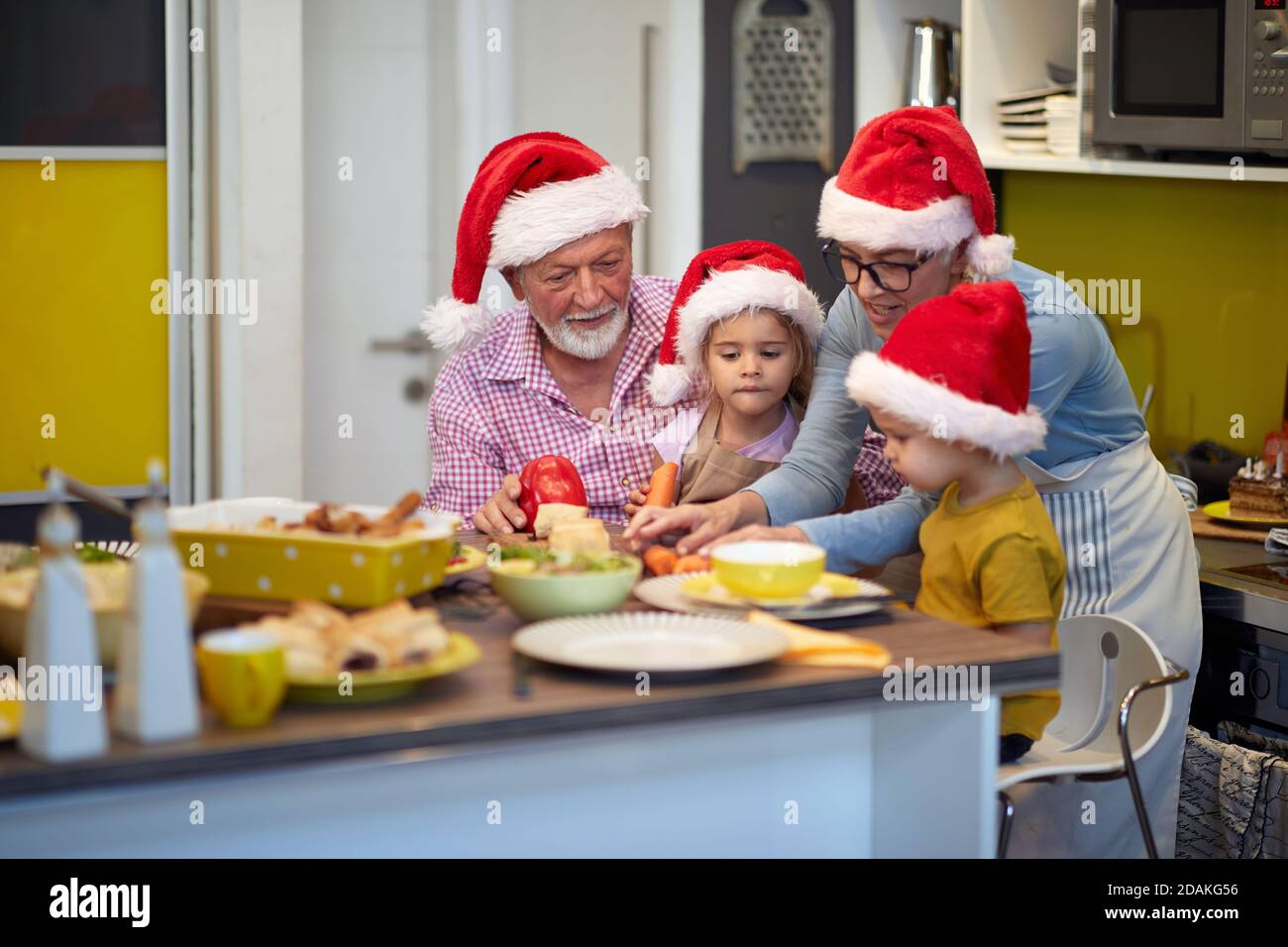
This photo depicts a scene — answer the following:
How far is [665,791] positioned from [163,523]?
58 centimetres

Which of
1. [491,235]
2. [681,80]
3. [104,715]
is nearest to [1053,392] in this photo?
[491,235]

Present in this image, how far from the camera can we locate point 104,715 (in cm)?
125

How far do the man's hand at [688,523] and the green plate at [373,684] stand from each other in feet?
2.08

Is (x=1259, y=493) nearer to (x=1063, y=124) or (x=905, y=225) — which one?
(x=1063, y=124)

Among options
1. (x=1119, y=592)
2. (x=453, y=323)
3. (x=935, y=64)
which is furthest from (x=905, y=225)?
(x=935, y=64)

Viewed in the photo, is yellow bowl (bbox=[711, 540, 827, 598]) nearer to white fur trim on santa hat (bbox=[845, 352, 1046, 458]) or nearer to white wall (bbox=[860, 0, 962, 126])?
white fur trim on santa hat (bbox=[845, 352, 1046, 458])

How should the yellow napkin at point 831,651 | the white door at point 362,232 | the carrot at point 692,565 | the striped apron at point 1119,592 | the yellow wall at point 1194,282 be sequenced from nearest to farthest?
the yellow napkin at point 831,651, the carrot at point 692,565, the striped apron at point 1119,592, the yellow wall at point 1194,282, the white door at point 362,232

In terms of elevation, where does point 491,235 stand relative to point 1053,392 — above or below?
above

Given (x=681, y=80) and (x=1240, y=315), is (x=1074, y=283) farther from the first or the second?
(x=681, y=80)

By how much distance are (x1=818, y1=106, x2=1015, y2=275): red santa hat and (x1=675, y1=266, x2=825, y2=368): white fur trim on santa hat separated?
0.19 meters

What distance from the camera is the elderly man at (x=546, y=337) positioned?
8.82 ft

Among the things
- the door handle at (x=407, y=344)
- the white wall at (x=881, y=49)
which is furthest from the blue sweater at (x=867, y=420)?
the door handle at (x=407, y=344)

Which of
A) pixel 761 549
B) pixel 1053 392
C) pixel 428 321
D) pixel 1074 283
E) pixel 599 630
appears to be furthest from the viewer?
pixel 1074 283

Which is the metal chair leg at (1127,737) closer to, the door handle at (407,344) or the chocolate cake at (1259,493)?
the chocolate cake at (1259,493)
